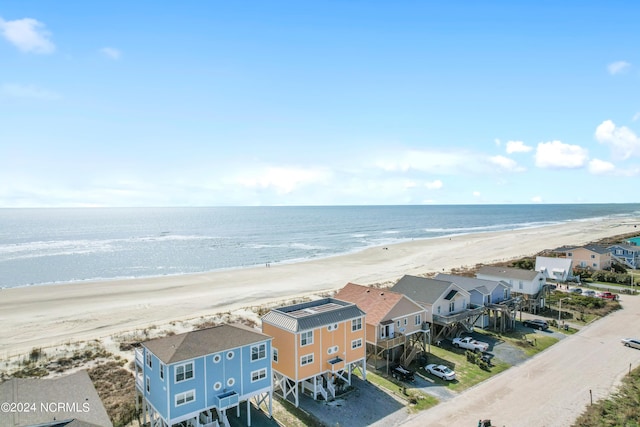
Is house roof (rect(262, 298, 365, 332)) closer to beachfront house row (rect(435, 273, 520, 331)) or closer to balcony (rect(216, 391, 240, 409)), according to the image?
balcony (rect(216, 391, 240, 409))

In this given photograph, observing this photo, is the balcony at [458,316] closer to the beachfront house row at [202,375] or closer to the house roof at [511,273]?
the house roof at [511,273]

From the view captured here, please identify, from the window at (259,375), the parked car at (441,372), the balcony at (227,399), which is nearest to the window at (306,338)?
the window at (259,375)

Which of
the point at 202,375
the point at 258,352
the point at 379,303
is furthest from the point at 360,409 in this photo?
the point at 202,375

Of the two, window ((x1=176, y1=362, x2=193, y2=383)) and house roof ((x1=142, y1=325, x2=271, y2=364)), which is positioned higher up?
house roof ((x1=142, y1=325, x2=271, y2=364))

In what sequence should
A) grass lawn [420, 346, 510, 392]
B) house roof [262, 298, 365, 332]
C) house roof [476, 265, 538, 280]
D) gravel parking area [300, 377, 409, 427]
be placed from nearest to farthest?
gravel parking area [300, 377, 409, 427] → house roof [262, 298, 365, 332] → grass lawn [420, 346, 510, 392] → house roof [476, 265, 538, 280]

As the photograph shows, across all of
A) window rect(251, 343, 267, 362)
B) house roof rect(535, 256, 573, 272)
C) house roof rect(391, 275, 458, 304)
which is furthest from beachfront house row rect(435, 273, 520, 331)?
window rect(251, 343, 267, 362)

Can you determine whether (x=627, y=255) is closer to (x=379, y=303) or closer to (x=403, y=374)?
(x=379, y=303)
